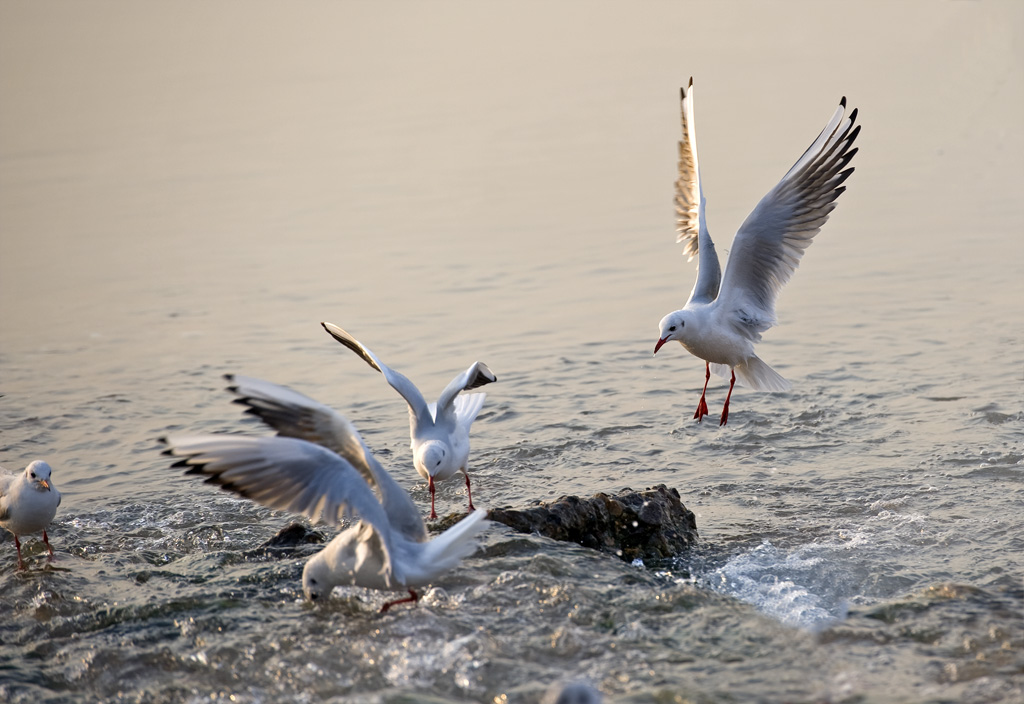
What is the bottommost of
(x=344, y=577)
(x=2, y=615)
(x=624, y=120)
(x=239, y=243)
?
(x=2, y=615)

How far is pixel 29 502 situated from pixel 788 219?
16.4 feet

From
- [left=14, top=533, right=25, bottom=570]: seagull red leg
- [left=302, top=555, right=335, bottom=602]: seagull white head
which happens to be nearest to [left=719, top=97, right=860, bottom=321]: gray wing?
[left=302, top=555, right=335, bottom=602]: seagull white head

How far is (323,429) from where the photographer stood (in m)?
5.78

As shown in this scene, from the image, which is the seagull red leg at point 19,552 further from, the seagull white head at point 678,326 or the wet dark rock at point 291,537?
the seagull white head at point 678,326

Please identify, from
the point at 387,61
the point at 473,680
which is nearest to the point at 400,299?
the point at 473,680

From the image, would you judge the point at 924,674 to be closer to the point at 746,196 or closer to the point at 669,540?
the point at 669,540

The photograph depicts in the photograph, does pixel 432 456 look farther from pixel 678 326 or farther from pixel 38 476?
pixel 38 476

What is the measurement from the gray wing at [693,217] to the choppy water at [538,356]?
1.28 metres

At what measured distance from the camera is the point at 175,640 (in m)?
5.33

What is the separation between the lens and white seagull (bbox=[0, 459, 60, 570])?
21.2 ft

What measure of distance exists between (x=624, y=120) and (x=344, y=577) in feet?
48.3

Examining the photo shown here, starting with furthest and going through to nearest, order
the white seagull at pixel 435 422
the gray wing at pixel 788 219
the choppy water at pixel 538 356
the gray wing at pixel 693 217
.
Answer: the gray wing at pixel 693 217
the gray wing at pixel 788 219
the white seagull at pixel 435 422
the choppy water at pixel 538 356

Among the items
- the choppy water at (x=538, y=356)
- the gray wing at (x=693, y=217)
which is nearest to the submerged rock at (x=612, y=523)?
the choppy water at (x=538, y=356)

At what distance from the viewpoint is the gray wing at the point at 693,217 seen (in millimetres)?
7520
